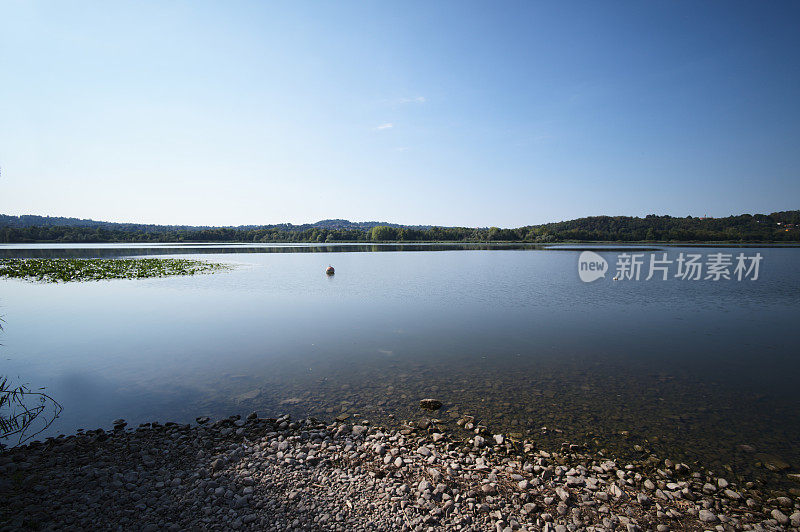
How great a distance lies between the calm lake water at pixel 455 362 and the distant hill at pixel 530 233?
5676 inches

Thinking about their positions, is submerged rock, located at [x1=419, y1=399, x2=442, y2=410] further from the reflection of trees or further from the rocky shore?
the reflection of trees

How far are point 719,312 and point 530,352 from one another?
43.9 feet

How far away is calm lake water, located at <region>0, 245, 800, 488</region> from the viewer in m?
7.70

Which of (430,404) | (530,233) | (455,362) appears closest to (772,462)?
(430,404)

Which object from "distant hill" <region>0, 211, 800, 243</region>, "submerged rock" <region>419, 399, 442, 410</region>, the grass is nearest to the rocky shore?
"submerged rock" <region>419, 399, 442, 410</region>

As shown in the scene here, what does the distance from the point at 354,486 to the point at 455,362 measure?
632cm

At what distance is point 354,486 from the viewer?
5355 mm

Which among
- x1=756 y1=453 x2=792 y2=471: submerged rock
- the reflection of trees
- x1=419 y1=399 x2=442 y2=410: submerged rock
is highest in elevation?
x1=419 y1=399 x2=442 y2=410: submerged rock

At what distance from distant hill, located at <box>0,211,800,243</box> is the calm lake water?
14418 cm

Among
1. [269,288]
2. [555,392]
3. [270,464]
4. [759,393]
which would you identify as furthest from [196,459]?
[269,288]

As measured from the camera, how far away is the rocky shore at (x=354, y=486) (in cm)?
469

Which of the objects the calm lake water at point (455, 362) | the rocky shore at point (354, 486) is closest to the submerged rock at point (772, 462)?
the calm lake water at point (455, 362)

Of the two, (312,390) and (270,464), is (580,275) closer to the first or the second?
(312,390)

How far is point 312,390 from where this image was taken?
30.0 feet
